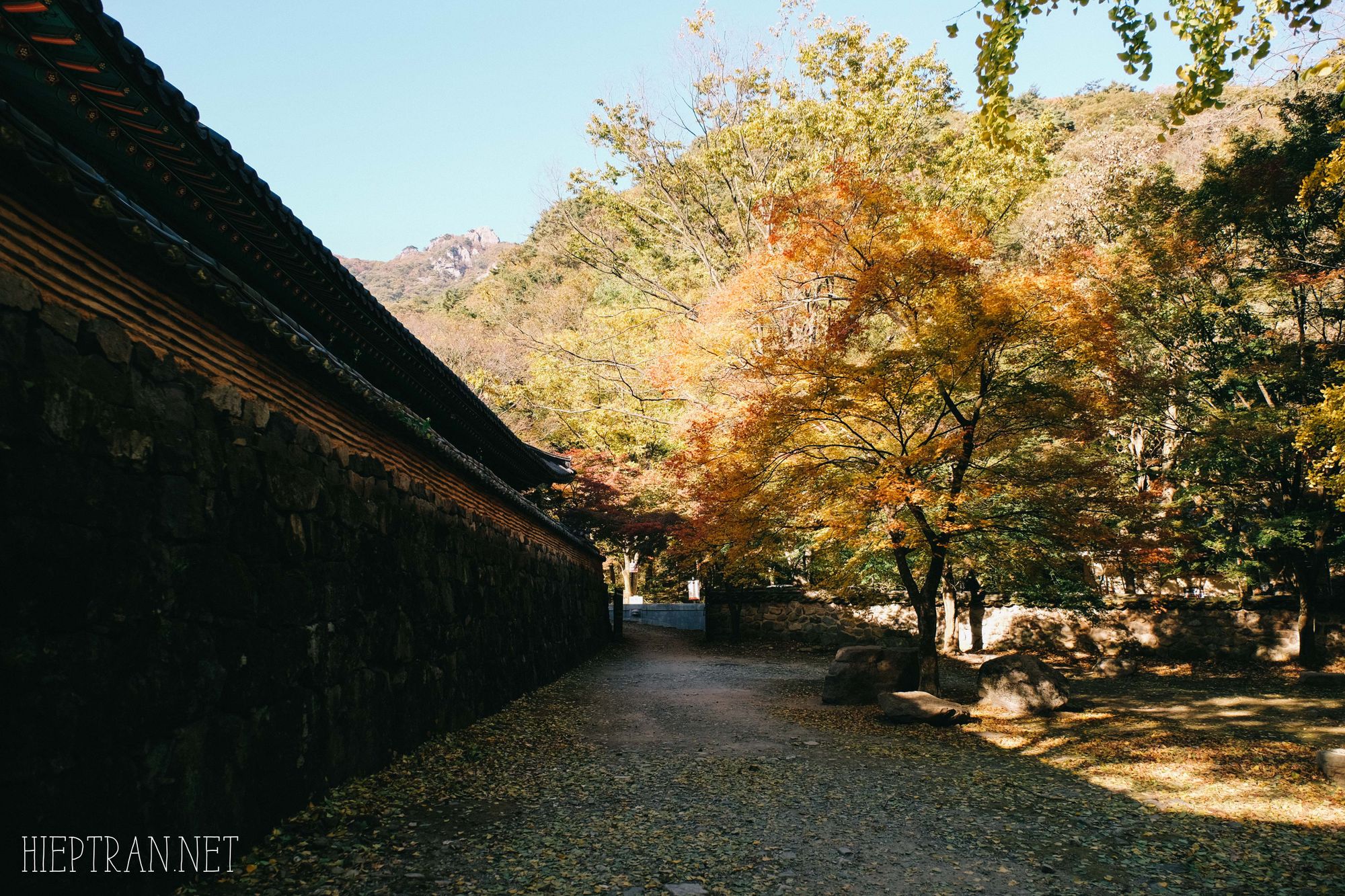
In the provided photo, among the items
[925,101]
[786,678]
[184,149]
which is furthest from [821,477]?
[925,101]

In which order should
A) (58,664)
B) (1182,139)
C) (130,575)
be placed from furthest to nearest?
(1182,139)
(130,575)
(58,664)

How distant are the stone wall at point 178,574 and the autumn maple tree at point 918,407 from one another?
17.3ft

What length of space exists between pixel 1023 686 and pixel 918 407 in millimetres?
3895

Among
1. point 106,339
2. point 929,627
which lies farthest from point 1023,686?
point 106,339

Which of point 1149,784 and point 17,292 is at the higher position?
point 17,292

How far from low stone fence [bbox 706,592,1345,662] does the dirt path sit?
9085 millimetres

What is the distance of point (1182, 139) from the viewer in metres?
25.2

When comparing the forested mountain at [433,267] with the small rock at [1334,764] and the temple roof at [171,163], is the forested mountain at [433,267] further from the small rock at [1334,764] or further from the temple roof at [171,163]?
the small rock at [1334,764]

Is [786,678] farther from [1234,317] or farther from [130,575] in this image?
[130,575]

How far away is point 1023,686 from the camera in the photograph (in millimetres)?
9320

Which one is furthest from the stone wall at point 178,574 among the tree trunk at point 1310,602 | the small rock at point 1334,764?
the tree trunk at point 1310,602

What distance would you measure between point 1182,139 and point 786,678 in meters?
24.7

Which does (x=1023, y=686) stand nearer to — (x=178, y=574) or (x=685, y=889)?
(x=685, y=889)

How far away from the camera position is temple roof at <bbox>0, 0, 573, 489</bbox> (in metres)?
2.98
